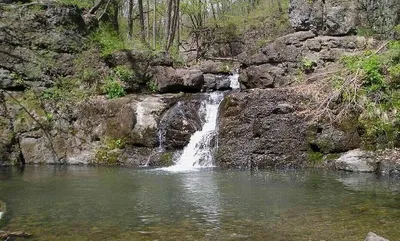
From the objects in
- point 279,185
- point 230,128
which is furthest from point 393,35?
point 279,185

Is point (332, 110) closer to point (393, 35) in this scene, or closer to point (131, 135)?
point (393, 35)

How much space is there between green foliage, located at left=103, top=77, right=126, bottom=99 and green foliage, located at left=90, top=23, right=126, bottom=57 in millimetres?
1923

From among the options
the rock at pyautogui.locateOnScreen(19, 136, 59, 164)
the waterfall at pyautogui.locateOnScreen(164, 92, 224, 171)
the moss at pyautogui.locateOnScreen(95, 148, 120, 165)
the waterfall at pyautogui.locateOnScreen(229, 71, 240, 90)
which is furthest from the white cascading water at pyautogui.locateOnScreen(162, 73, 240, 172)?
the waterfall at pyautogui.locateOnScreen(229, 71, 240, 90)

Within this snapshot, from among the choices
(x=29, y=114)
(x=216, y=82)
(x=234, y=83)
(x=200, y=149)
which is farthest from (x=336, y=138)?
(x=29, y=114)

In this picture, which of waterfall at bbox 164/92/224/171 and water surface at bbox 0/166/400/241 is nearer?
water surface at bbox 0/166/400/241

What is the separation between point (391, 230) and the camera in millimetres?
6461

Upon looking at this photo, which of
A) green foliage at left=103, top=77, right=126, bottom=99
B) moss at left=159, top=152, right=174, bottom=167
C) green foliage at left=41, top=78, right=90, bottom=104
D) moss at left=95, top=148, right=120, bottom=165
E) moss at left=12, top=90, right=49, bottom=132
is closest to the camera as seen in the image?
moss at left=159, top=152, right=174, bottom=167

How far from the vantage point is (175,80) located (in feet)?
61.9

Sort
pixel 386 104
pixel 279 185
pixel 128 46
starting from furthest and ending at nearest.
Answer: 1. pixel 128 46
2. pixel 386 104
3. pixel 279 185

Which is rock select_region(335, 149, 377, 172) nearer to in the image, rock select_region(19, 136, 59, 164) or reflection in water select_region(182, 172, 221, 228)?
reflection in water select_region(182, 172, 221, 228)

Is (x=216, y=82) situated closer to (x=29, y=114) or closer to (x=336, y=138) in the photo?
(x=336, y=138)

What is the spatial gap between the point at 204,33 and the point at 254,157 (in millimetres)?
23479

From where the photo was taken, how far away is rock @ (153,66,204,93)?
1889 centimetres

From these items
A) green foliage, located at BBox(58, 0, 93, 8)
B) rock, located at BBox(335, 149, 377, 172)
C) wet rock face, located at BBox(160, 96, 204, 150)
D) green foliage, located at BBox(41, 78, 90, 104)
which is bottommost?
rock, located at BBox(335, 149, 377, 172)
